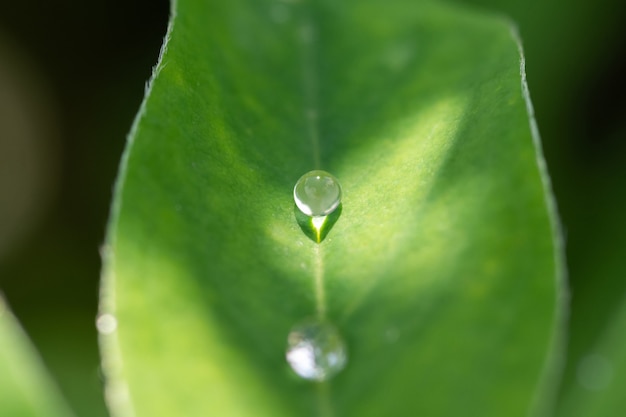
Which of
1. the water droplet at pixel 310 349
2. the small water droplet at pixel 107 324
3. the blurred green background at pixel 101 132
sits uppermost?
the blurred green background at pixel 101 132

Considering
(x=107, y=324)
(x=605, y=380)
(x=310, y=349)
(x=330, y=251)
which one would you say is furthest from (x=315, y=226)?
(x=605, y=380)

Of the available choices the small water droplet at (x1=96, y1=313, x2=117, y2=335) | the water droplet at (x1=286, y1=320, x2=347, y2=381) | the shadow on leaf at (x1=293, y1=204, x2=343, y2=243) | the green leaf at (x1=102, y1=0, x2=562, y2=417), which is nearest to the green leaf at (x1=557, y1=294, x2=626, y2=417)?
the green leaf at (x1=102, y1=0, x2=562, y2=417)

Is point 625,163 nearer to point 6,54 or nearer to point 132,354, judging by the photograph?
point 132,354

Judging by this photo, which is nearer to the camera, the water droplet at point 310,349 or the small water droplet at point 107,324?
the small water droplet at point 107,324

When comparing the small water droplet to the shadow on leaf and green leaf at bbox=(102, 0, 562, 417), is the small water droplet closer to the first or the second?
green leaf at bbox=(102, 0, 562, 417)

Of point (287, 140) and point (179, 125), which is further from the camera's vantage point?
point (287, 140)

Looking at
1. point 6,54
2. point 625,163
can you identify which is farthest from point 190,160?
point 6,54

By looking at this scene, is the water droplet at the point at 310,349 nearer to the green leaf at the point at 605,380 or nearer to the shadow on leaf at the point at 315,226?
the shadow on leaf at the point at 315,226

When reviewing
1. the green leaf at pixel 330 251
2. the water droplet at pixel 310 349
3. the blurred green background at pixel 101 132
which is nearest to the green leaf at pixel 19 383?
the green leaf at pixel 330 251
